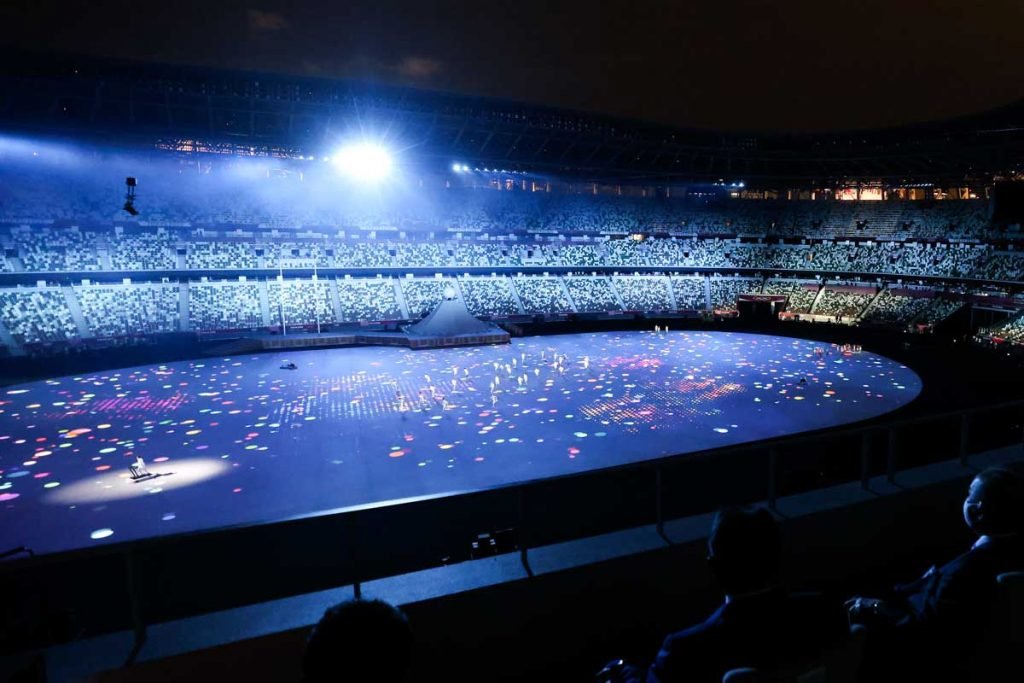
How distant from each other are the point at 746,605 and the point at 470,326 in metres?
34.6

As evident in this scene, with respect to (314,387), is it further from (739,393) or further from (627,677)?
(627,677)

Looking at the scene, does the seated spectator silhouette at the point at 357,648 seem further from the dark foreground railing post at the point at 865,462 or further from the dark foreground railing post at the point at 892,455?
the dark foreground railing post at the point at 892,455

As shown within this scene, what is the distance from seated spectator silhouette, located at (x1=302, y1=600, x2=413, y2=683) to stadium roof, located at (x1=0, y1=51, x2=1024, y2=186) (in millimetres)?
39060

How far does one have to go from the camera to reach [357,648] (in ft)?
5.63

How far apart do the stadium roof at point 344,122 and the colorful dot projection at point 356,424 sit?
17.4m

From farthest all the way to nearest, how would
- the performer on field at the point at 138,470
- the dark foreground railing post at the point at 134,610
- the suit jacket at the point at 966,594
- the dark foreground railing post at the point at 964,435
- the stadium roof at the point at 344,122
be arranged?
1. the stadium roof at the point at 344,122
2. the performer on field at the point at 138,470
3. the dark foreground railing post at the point at 964,435
4. the suit jacket at the point at 966,594
5. the dark foreground railing post at the point at 134,610

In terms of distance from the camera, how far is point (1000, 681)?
10.9 feet

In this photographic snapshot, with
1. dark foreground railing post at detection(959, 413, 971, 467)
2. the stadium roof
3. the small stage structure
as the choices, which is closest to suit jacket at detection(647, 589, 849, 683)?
dark foreground railing post at detection(959, 413, 971, 467)

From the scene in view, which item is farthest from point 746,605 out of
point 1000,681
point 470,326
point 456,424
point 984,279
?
point 984,279

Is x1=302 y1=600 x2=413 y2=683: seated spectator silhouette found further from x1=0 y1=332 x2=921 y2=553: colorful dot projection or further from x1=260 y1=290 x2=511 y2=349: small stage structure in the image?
x1=260 y1=290 x2=511 y2=349: small stage structure

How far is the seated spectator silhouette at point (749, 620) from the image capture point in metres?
2.32

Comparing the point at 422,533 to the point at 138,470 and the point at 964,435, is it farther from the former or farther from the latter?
the point at 138,470

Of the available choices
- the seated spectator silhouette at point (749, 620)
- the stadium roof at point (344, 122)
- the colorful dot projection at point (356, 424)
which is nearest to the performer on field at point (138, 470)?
the colorful dot projection at point (356, 424)

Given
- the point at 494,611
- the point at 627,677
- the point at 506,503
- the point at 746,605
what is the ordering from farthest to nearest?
the point at 506,503 → the point at 494,611 → the point at 627,677 → the point at 746,605
